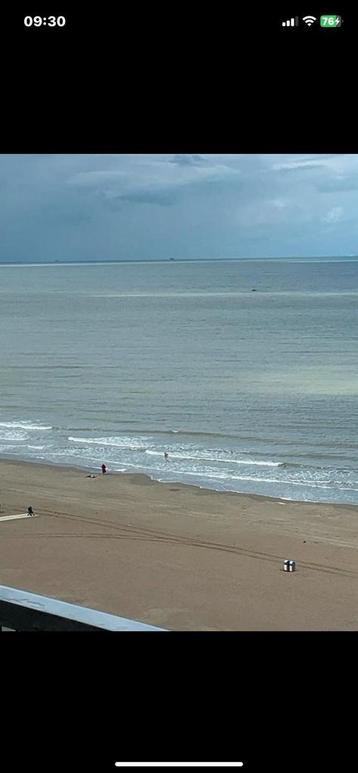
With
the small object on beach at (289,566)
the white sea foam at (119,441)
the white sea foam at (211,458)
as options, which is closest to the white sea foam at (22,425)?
the white sea foam at (119,441)

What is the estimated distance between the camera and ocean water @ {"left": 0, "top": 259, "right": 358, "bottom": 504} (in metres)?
13.2

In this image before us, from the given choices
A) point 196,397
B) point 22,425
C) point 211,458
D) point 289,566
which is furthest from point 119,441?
point 289,566

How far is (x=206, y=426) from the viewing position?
1680cm

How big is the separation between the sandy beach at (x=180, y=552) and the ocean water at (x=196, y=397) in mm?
948

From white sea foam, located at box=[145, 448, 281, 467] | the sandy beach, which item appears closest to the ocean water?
white sea foam, located at box=[145, 448, 281, 467]

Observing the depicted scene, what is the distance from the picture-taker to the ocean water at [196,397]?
1323 centimetres
